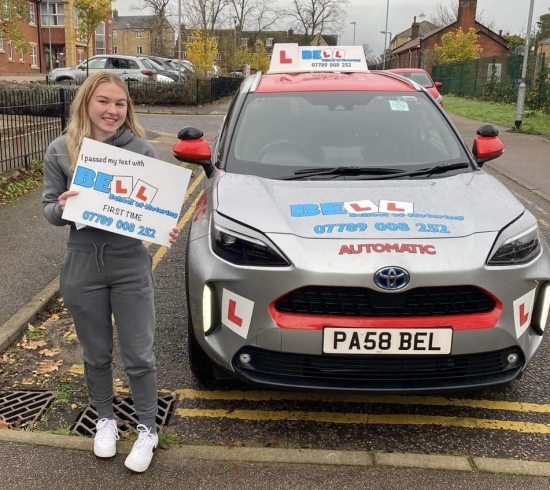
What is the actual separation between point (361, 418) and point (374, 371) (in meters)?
0.56

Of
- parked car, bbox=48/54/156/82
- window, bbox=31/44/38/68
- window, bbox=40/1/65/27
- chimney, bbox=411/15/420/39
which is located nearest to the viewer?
parked car, bbox=48/54/156/82

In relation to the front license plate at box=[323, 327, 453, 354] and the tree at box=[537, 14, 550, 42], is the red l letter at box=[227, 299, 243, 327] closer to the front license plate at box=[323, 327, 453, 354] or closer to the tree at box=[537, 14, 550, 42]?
the front license plate at box=[323, 327, 453, 354]

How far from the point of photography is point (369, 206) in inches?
119

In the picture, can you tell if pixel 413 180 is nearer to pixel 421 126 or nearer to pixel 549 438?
pixel 421 126

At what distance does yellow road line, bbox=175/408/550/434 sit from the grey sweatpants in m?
0.47

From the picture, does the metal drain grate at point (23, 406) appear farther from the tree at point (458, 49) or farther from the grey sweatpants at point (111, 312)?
the tree at point (458, 49)

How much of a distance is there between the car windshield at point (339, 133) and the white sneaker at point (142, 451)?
1634 mm

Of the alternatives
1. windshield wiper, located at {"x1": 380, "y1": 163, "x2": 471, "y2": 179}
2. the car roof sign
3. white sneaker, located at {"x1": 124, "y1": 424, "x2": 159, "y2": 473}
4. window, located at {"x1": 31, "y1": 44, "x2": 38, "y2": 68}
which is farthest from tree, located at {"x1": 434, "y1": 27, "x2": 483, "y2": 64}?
white sneaker, located at {"x1": 124, "y1": 424, "x2": 159, "y2": 473}

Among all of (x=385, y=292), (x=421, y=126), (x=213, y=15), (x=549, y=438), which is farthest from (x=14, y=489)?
(x=213, y=15)

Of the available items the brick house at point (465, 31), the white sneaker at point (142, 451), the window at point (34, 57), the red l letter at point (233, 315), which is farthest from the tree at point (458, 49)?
the white sneaker at point (142, 451)

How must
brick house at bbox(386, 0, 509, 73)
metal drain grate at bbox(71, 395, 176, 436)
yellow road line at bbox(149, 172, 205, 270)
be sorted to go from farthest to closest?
brick house at bbox(386, 0, 509, 73), yellow road line at bbox(149, 172, 205, 270), metal drain grate at bbox(71, 395, 176, 436)

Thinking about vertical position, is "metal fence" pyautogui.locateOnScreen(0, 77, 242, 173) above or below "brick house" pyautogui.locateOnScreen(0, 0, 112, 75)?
below

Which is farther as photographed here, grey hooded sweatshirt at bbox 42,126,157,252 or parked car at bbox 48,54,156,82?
parked car at bbox 48,54,156,82

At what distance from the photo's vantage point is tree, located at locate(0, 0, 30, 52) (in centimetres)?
958
